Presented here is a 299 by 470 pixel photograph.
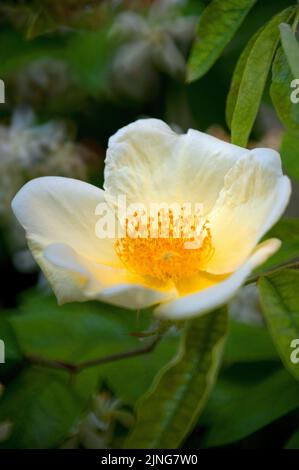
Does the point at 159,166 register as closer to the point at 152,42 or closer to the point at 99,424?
the point at 99,424

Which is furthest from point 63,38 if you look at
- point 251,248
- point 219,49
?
A: point 251,248

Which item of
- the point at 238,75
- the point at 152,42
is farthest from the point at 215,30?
the point at 152,42

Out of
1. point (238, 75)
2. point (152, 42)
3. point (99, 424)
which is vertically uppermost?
point (238, 75)

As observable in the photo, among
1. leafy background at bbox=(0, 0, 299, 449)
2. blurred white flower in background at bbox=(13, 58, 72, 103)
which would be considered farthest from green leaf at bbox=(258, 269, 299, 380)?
blurred white flower in background at bbox=(13, 58, 72, 103)

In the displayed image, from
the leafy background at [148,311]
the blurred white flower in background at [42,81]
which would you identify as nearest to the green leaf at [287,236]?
the leafy background at [148,311]

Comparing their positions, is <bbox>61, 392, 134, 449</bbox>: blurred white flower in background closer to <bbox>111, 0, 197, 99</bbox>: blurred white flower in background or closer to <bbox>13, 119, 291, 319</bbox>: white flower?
<bbox>13, 119, 291, 319</bbox>: white flower

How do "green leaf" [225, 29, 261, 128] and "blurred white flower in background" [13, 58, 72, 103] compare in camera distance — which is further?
"blurred white flower in background" [13, 58, 72, 103]

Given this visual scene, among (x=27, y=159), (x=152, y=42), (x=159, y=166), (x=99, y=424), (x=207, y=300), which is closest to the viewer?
(x=207, y=300)

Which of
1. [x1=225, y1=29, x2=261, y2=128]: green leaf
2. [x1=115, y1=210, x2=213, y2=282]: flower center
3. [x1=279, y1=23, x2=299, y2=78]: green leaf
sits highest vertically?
[x1=279, y1=23, x2=299, y2=78]: green leaf
